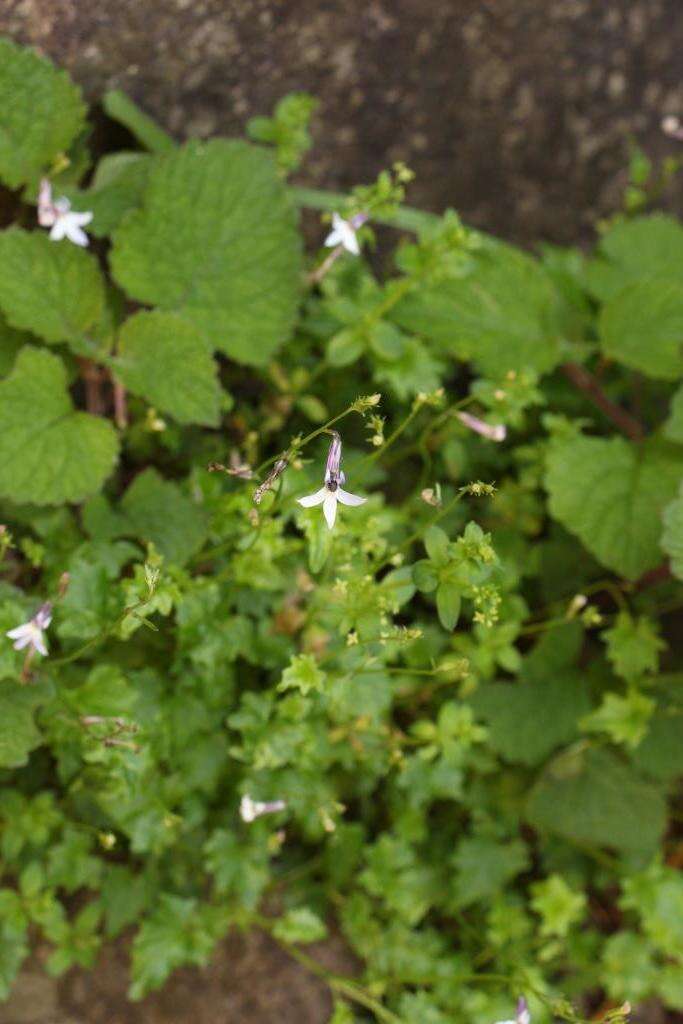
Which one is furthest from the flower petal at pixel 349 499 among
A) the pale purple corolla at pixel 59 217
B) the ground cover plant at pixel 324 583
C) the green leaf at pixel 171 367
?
the pale purple corolla at pixel 59 217

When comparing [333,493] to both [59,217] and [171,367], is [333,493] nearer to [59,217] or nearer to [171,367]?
[171,367]

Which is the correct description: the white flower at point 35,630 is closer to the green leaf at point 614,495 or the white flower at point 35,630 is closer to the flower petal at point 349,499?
the flower petal at point 349,499

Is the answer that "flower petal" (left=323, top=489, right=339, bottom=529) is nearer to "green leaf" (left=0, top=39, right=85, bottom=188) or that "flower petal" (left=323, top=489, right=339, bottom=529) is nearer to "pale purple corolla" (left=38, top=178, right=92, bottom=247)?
"pale purple corolla" (left=38, top=178, right=92, bottom=247)

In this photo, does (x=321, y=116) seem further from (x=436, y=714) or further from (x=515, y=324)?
(x=436, y=714)

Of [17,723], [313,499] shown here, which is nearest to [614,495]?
[313,499]

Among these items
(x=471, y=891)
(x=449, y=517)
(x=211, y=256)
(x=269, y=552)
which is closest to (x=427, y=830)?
(x=471, y=891)

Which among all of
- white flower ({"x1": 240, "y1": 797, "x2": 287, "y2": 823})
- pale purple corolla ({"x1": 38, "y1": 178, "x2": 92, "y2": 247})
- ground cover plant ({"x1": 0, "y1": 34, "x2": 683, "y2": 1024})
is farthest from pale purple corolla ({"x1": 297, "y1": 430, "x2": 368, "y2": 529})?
pale purple corolla ({"x1": 38, "y1": 178, "x2": 92, "y2": 247})
